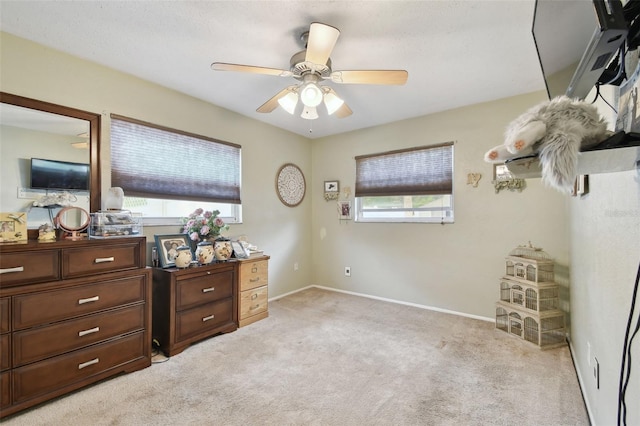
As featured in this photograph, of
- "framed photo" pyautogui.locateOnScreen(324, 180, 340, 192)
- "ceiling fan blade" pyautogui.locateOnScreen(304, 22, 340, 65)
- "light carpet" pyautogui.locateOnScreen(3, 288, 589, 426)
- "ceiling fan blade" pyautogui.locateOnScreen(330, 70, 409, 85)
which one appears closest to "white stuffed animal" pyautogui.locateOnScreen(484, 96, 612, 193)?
"ceiling fan blade" pyautogui.locateOnScreen(304, 22, 340, 65)

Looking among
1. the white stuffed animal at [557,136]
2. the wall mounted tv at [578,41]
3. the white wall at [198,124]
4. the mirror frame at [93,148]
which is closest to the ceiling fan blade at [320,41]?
the wall mounted tv at [578,41]

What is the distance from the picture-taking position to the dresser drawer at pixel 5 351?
161 centimetres

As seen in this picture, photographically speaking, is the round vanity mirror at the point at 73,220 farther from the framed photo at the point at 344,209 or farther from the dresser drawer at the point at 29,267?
the framed photo at the point at 344,209

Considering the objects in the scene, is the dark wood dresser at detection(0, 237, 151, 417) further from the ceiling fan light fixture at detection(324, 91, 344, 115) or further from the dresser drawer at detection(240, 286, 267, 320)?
the ceiling fan light fixture at detection(324, 91, 344, 115)

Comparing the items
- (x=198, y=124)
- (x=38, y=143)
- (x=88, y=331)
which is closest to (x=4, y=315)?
(x=88, y=331)

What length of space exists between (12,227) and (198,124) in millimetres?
1836

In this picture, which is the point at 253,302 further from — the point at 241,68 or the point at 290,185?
the point at 241,68

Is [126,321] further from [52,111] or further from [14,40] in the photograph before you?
[14,40]

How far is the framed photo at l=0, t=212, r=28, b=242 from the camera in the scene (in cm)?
173

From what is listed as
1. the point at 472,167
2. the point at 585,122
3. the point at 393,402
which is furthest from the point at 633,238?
the point at 472,167

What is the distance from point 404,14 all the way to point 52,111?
270 cm

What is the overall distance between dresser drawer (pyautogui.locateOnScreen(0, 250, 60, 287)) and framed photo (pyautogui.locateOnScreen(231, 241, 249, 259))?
4.94 feet

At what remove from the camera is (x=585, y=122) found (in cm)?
69

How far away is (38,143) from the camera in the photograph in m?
2.12
